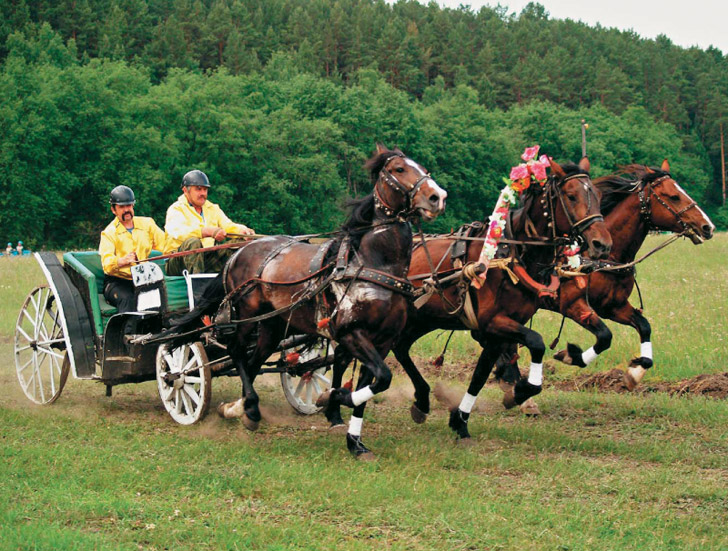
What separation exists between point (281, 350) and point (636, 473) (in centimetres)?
391

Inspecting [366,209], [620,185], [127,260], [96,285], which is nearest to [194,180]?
[127,260]

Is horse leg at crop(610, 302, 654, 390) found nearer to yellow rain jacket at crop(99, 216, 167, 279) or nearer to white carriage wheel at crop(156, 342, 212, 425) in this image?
white carriage wheel at crop(156, 342, 212, 425)

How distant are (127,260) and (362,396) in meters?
3.40

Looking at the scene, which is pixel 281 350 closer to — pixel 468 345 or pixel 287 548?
pixel 287 548

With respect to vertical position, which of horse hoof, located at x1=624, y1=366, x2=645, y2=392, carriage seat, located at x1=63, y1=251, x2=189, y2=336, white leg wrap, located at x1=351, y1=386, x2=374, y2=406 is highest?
carriage seat, located at x1=63, y1=251, x2=189, y2=336

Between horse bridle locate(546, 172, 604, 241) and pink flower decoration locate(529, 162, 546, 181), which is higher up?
pink flower decoration locate(529, 162, 546, 181)

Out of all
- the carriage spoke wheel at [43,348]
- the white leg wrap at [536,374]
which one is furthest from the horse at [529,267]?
the carriage spoke wheel at [43,348]

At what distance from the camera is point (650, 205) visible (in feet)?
31.8

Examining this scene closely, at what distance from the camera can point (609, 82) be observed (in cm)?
9069

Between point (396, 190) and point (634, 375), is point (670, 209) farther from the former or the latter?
point (396, 190)

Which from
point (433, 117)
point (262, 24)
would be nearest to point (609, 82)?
point (433, 117)

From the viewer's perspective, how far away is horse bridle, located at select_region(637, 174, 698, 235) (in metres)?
9.56

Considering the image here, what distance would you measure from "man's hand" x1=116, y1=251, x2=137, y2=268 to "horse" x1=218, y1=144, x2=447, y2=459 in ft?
5.90

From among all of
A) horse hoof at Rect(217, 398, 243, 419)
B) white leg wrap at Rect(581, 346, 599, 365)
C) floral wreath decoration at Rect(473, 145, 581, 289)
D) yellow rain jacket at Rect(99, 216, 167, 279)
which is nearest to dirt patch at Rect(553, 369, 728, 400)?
white leg wrap at Rect(581, 346, 599, 365)
